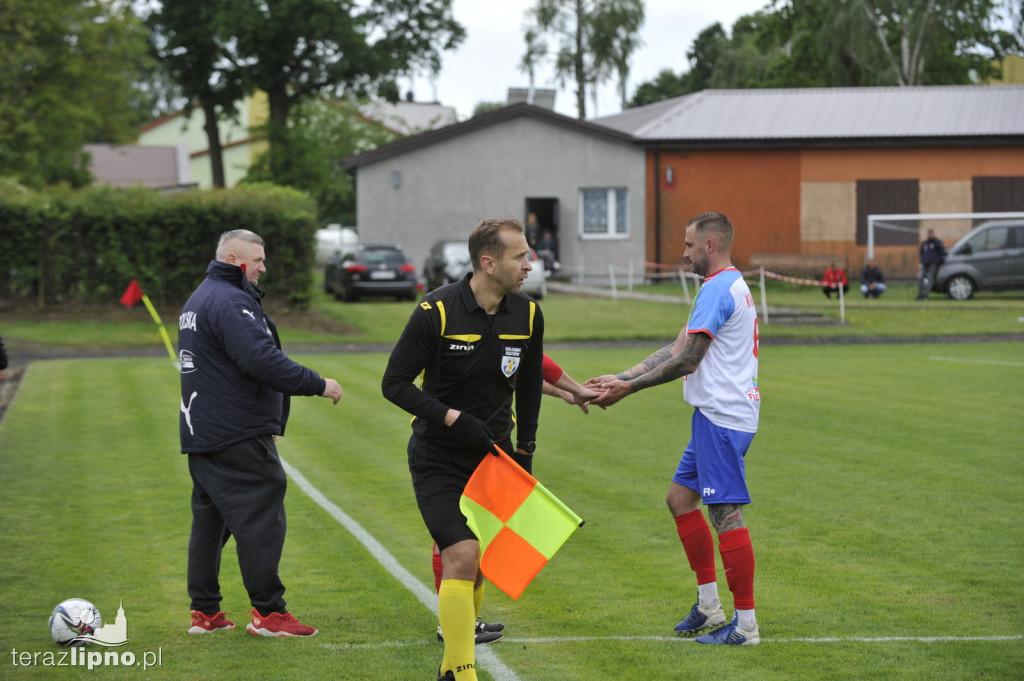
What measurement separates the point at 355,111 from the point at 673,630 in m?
60.7

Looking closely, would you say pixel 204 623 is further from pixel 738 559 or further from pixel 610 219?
pixel 610 219

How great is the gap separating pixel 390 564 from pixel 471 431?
107 inches

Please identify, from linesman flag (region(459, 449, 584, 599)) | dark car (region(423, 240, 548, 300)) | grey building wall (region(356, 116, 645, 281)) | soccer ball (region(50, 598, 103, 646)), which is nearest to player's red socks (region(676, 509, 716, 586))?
linesman flag (region(459, 449, 584, 599))

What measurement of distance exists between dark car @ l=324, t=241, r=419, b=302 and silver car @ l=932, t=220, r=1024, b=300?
1462cm

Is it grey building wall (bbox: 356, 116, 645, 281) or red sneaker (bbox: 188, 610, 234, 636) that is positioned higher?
grey building wall (bbox: 356, 116, 645, 281)

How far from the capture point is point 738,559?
575cm

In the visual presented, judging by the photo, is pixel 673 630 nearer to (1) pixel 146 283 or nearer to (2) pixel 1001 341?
(2) pixel 1001 341

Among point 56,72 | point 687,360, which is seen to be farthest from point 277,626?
point 56,72

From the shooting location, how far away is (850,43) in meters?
52.7

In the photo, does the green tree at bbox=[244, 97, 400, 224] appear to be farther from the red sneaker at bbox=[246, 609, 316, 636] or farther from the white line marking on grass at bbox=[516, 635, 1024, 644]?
the white line marking on grass at bbox=[516, 635, 1024, 644]

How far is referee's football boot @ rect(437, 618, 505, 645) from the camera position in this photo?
596 centimetres

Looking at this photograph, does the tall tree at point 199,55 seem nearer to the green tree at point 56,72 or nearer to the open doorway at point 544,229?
the green tree at point 56,72

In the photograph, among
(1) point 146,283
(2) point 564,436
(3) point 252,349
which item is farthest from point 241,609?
(1) point 146,283

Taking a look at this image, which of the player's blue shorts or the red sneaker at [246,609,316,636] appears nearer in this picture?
the player's blue shorts
